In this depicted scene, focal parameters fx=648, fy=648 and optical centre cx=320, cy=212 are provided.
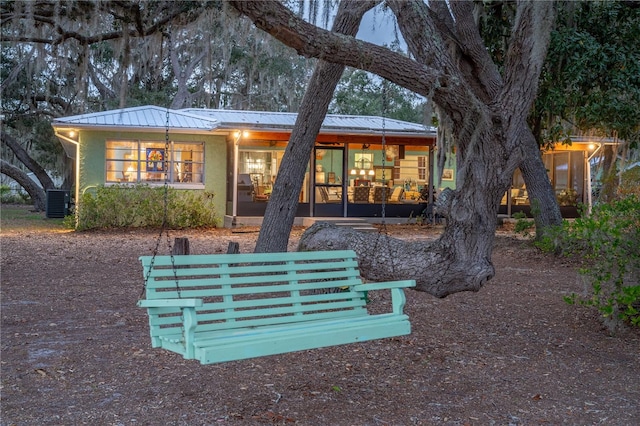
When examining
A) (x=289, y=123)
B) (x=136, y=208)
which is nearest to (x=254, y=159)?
(x=289, y=123)

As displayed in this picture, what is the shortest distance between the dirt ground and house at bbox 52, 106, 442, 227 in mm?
9378

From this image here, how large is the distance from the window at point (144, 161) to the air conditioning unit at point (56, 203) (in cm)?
344

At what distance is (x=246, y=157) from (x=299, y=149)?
1051 cm

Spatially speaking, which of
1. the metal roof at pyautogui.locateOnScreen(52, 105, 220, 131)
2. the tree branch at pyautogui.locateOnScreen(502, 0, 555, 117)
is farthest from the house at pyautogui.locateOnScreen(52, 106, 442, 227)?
the tree branch at pyautogui.locateOnScreen(502, 0, 555, 117)

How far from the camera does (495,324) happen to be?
6.30 metres

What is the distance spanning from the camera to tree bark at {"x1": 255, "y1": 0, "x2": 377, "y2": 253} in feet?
24.4

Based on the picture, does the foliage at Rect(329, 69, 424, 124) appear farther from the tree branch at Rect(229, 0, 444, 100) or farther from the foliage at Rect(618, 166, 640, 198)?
the tree branch at Rect(229, 0, 444, 100)

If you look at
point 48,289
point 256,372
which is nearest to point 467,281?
point 256,372

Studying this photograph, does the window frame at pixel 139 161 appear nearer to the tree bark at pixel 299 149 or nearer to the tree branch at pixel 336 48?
the tree bark at pixel 299 149

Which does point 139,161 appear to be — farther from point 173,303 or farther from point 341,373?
point 173,303

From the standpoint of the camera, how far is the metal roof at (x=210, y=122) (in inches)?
626

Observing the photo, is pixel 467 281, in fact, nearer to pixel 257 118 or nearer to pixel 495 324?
pixel 495 324

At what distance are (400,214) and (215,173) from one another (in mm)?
5424

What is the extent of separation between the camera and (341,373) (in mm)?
4617
